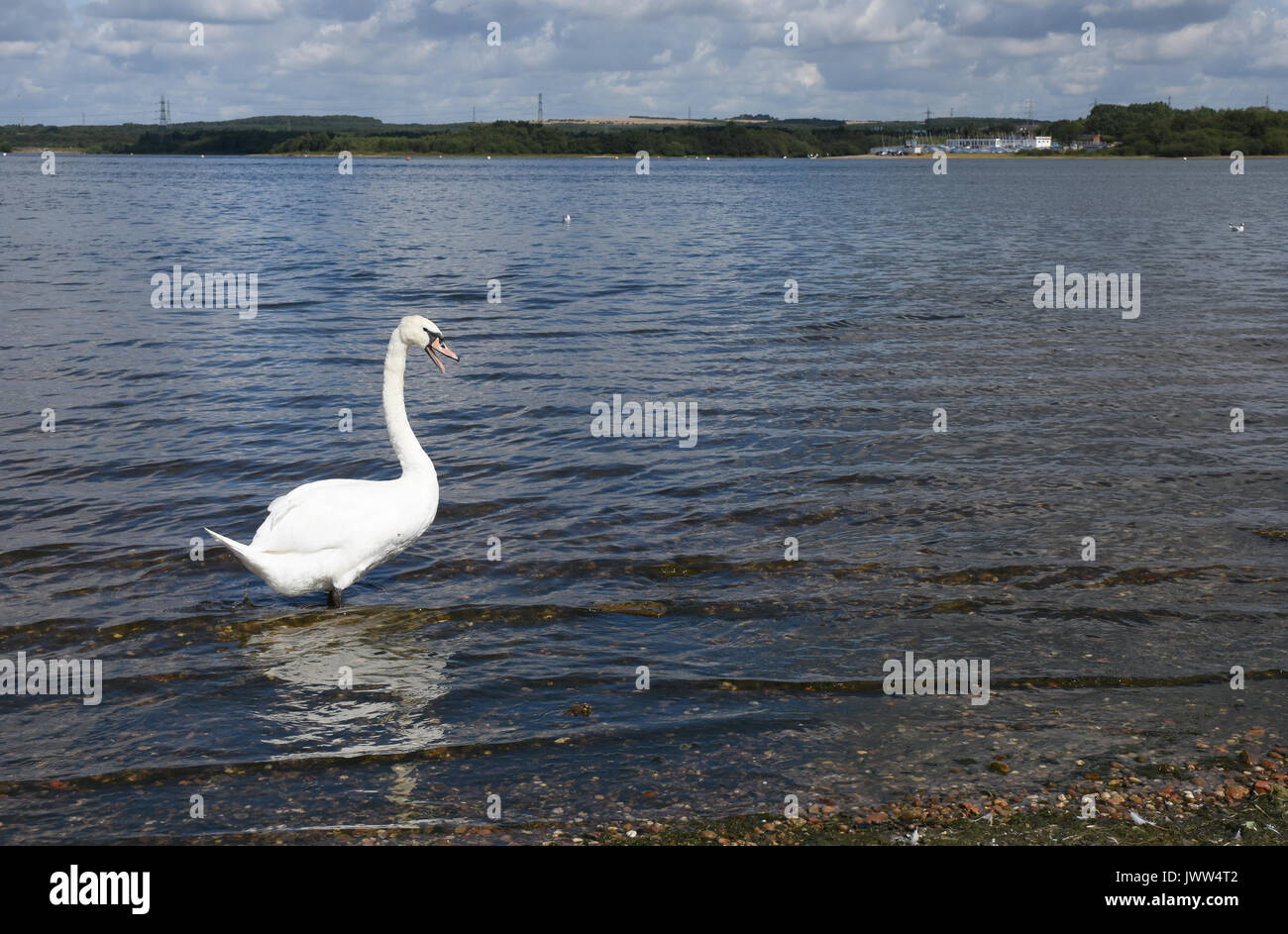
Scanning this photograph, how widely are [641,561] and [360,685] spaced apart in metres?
3.02

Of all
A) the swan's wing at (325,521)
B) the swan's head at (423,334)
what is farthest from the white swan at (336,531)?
the swan's head at (423,334)

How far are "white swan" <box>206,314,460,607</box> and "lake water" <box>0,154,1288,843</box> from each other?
0.44 meters

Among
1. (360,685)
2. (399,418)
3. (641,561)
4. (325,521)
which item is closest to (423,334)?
(399,418)

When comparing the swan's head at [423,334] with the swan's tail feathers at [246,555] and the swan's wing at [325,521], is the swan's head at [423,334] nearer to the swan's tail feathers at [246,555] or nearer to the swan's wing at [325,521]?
the swan's wing at [325,521]

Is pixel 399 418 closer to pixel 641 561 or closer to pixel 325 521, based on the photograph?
pixel 325 521

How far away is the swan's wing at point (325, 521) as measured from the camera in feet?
27.1

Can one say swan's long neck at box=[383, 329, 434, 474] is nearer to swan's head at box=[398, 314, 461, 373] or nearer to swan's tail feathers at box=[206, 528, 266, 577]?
swan's head at box=[398, 314, 461, 373]

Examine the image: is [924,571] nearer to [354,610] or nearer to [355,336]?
[354,610]

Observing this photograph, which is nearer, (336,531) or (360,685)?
(360,685)

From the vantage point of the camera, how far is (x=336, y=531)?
8266 mm

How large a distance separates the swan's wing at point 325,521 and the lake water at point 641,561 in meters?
0.66

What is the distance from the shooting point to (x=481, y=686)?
24.0 feet

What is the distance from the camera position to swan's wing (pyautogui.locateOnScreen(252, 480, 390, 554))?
8273 millimetres

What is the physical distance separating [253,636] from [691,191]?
9553 cm
